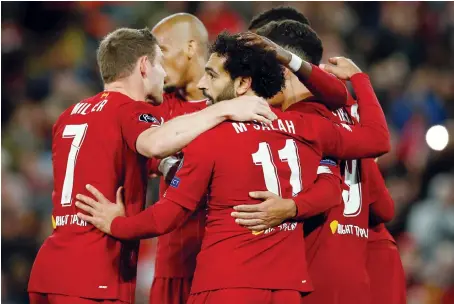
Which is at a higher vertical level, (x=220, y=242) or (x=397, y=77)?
(x=397, y=77)

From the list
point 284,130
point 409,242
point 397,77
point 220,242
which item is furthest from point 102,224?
point 397,77

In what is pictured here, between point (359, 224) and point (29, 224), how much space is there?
17.2ft

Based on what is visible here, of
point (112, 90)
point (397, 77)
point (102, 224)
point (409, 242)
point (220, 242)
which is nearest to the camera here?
point (220, 242)

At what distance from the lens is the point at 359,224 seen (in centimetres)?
456

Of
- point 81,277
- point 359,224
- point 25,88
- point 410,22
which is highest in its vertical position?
point 410,22

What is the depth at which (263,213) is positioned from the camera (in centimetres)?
382

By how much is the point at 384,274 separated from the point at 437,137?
15.4 ft

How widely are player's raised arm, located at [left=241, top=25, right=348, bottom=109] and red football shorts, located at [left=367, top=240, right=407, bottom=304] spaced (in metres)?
0.89

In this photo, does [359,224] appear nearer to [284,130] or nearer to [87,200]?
[284,130]

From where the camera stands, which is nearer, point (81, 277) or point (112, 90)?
point (81, 277)

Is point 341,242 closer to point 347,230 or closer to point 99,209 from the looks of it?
point 347,230

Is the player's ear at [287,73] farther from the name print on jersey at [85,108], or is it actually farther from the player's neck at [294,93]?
the name print on jersey at [85,108]

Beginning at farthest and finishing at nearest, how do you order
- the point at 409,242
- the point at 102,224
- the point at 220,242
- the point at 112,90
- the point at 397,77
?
the point at 397,77 < the point at 409,242 < the point at 112,90 < the point at 102,224 < the point at 220,242

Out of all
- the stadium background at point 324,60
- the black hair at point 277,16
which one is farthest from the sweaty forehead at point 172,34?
the stadium background at point 324,60
